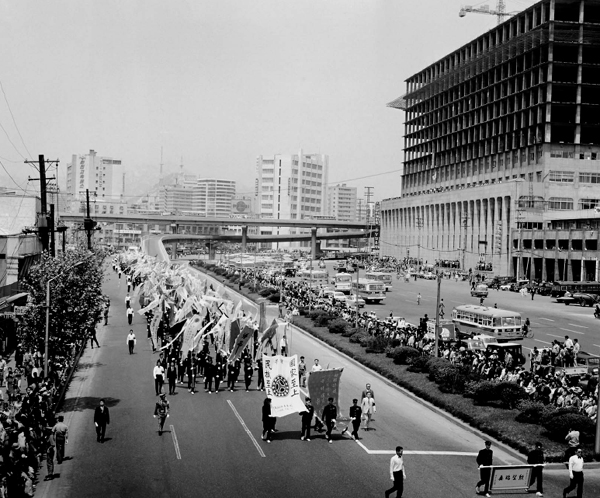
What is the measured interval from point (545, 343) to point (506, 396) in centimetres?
1917

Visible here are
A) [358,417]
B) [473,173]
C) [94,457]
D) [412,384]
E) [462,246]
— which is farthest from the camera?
[473,173]

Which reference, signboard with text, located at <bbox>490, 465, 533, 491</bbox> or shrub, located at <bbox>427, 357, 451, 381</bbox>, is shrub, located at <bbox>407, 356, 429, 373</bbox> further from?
signboard with text, located at <bbox>490, 465, 533, 491</bbox>

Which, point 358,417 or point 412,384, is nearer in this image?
point 358,417

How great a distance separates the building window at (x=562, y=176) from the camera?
104519 mm

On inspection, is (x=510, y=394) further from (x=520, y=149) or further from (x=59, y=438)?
(x=520, y=149)

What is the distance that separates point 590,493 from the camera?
17969mm

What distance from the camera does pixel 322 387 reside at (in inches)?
868

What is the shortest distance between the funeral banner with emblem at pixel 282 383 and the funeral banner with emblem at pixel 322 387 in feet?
1.68

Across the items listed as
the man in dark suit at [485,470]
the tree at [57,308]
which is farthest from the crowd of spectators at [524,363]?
the tree at [57,308]

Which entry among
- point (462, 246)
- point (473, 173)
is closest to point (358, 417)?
point (462, 246)

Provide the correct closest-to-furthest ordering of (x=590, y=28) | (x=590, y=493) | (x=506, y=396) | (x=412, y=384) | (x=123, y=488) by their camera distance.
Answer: (x=123, y=488) < (x=590, y=493) < (x=506, y=396) < (x=412, y=384) < (x=590, y=28)

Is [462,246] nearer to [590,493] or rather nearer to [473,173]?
[473,173]

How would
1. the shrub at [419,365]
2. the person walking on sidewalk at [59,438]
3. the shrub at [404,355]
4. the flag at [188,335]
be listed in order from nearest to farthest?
1. the person walking on sidewalk at [59,438]
2. the flag at [188,335]
3. the shrub at [419,365]
4. the shrub at [404,355]

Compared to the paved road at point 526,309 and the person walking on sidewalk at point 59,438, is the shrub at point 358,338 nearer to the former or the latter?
the paved road at point 526,309
